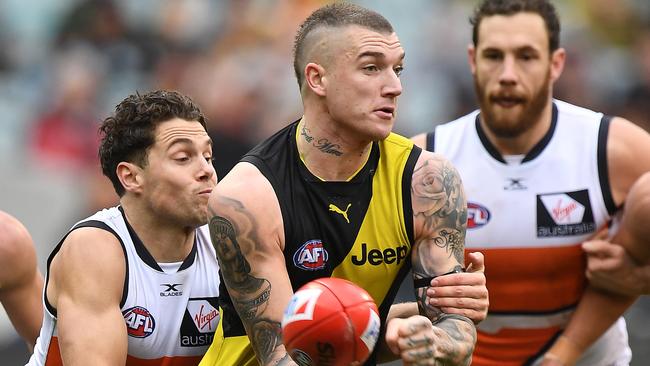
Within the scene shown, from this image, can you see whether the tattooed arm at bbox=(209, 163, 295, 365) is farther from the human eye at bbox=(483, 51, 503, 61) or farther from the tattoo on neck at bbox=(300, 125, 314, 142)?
the human eye at bbox=(483, 51, 503, 61)

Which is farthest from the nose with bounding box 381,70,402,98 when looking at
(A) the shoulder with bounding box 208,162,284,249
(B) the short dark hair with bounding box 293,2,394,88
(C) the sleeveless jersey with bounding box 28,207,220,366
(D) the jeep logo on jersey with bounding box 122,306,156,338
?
(D) the jeep logo on jersey with bounding box 122,306,156,338

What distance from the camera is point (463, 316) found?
4957 millimetres

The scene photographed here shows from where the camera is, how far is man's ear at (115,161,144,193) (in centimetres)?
582

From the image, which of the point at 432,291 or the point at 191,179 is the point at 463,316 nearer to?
the point at 432,291

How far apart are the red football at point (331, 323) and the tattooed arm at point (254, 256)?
348 millimetres

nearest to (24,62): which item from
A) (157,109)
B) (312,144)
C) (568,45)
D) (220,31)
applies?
(220,31)

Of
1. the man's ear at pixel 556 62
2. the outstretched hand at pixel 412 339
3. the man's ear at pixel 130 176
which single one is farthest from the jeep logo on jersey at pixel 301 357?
the man's ear at pixel 556 62

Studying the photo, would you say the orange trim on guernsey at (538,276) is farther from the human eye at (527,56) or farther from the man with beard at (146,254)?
the man with beard at (146,254)

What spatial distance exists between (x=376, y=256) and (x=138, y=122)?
4.85 feet

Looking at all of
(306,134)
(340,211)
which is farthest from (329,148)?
(340,211)

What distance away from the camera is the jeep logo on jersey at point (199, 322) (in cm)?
568

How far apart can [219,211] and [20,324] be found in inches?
79.2

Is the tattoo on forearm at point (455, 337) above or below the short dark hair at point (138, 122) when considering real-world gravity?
below

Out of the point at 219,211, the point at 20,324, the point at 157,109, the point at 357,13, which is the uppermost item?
the point at 357,13
